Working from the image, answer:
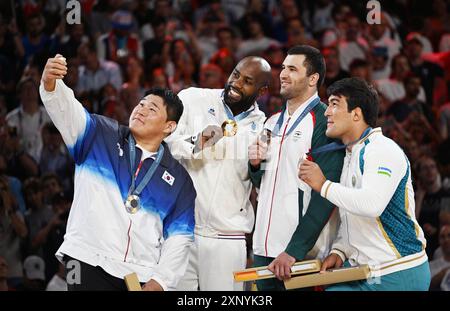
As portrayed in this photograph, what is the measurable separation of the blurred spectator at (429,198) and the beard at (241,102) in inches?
103

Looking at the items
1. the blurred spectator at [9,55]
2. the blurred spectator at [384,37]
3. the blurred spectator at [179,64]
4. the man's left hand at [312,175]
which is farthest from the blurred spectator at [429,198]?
the blurred spectator at [9,55]

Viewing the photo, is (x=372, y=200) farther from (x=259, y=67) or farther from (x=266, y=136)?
(x=259, y=67)

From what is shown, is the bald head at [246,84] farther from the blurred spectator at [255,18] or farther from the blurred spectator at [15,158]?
the blurred spectator at [255,18]

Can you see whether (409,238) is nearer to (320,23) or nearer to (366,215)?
(366,215)

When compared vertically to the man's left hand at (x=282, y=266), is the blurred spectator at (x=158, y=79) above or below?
above

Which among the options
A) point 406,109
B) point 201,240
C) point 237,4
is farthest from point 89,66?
point 201,240

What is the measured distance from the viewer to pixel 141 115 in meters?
5.30

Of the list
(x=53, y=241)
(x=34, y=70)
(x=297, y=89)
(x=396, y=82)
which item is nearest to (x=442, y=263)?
(x=396, y=82)

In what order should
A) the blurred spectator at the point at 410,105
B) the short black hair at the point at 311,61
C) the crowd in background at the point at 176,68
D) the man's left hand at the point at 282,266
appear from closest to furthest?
the man's left hand at the point at 282,266 < the short black hair at the point at 311,61 < the crowd in background at the point at 176,68 < the blurred spectator at the point at 410,105

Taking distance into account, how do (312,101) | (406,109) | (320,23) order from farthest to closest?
(320,23) < (406,109) < (312,101)

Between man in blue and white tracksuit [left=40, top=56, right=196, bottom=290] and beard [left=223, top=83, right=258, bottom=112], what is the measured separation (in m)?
0.61

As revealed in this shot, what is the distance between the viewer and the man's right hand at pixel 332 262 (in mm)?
5215
